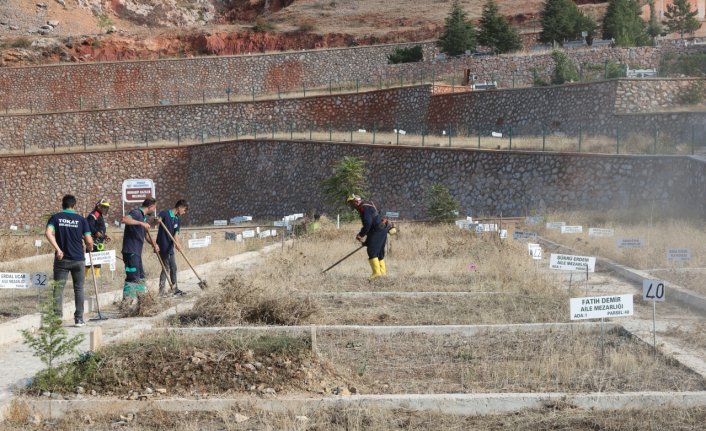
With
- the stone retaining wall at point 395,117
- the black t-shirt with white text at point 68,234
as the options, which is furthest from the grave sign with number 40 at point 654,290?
the stone retaining wall at point 395,117

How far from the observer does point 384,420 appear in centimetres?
854

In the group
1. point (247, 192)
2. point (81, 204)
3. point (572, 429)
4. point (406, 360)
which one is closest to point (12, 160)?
point (81, 204)

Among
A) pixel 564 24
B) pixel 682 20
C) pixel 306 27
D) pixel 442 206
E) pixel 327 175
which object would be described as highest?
pixel 306 27

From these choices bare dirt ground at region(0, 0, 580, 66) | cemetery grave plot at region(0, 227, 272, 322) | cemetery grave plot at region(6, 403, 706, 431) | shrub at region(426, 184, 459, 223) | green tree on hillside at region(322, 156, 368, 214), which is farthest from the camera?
bare dirt ground at region(0, 0, 580, 66)

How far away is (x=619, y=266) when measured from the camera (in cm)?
1906

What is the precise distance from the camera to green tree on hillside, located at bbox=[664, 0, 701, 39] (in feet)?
173

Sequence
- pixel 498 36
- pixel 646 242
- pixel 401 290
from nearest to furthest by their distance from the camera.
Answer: pixel 401 290, pixel 646 242, pixel 498 36

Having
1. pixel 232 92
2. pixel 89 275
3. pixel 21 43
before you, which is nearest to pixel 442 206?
pixel 89 275

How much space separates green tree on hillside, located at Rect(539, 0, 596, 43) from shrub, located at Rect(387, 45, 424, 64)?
6.23 metres

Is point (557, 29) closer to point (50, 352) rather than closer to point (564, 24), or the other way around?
point (564, 24)

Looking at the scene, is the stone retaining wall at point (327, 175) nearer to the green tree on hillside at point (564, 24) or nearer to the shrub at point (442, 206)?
the shrub at point (442, 206)

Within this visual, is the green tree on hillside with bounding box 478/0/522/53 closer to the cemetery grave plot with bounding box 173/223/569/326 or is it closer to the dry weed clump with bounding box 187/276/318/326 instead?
the cemetery grave plot with bounding box 173/223/569/326

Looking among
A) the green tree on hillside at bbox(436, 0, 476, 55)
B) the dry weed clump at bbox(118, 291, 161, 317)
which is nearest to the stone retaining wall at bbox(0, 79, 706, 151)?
the green tree on hillside at bbox(436, 0, 476, 55)

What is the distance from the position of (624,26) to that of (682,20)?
20.9 ft
